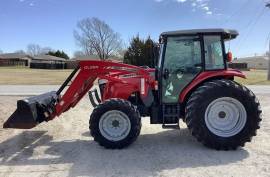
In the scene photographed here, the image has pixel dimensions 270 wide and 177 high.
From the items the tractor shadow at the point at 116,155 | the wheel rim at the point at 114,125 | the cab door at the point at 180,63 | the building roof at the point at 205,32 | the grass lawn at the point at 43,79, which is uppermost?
the building roof at the point at 205,32

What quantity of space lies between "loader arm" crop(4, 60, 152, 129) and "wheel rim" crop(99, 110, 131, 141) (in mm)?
910

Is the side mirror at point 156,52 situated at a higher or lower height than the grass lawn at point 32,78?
higher

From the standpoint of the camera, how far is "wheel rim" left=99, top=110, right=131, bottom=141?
25.3ft

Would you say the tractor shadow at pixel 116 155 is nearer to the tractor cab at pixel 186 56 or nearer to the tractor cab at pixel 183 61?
the tractor cab at pixel 183 61

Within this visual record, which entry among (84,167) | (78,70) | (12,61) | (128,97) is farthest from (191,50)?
(12,61)

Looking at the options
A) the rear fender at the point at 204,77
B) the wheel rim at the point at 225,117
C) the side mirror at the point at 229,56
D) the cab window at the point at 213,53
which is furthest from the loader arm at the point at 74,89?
the side mirror at the point at 229,56

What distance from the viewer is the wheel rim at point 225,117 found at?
7.67 metres

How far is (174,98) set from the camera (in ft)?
26.5

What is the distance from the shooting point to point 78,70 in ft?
27.8

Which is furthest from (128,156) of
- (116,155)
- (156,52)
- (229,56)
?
(229,56)

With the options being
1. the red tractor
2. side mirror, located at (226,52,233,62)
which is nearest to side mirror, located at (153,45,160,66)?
the red tractor

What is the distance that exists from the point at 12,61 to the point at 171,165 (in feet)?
313

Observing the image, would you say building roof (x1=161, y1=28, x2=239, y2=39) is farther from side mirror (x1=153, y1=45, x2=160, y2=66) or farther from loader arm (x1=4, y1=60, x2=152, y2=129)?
loader arm (x1=4, y1=60, x2=152, y2=129)

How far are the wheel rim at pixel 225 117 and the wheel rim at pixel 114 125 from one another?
63.4 inches
